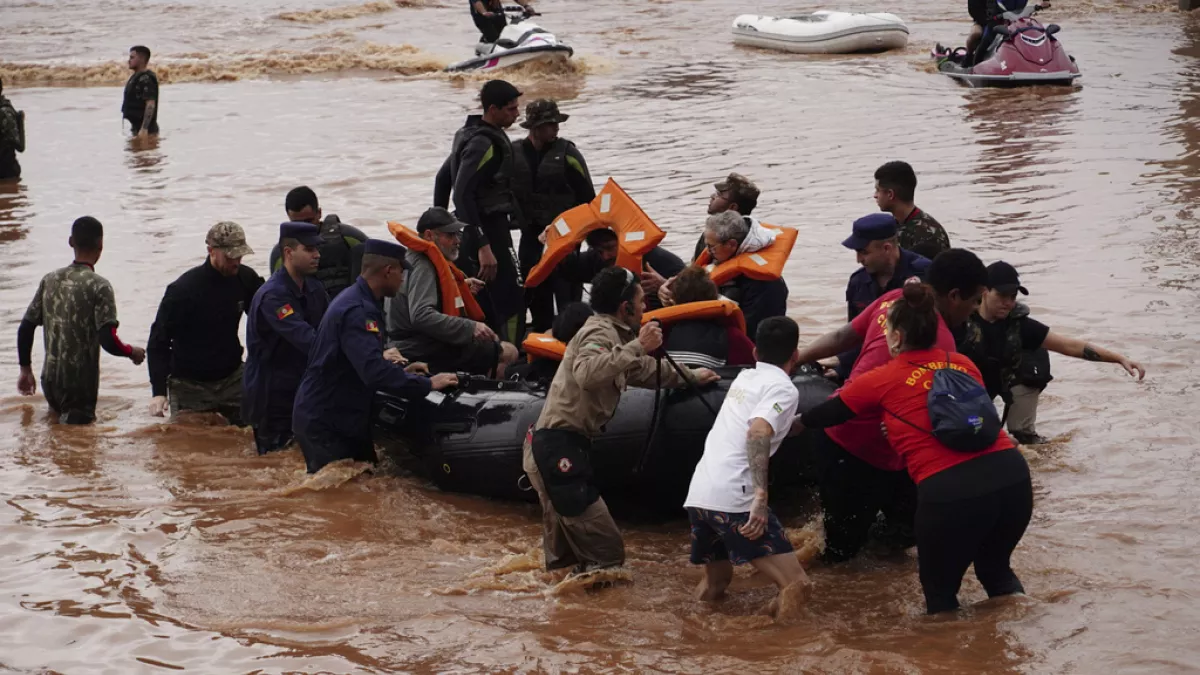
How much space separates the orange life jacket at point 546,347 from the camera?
Answer: 21.9 ft

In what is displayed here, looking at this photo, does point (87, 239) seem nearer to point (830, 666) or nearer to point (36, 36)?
point (830, 666)

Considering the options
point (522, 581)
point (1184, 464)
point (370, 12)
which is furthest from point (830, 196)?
point (370, 12)

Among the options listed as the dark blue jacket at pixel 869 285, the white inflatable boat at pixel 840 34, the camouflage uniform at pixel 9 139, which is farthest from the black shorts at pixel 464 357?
the white inflatable boat at pixel 840 34

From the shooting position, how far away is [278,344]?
23.9 ft

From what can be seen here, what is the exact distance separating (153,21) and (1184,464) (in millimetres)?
32948

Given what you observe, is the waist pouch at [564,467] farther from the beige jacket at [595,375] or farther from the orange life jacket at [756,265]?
the orange life jacket at [756,265]

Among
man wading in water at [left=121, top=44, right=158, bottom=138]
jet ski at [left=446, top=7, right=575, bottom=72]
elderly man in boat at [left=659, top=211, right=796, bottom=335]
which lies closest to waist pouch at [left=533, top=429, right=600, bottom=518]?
elderly man in boat at [left=659, top=211, right=796, bottom=335]

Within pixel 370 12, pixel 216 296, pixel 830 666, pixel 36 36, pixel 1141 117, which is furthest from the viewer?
pixel 370 12

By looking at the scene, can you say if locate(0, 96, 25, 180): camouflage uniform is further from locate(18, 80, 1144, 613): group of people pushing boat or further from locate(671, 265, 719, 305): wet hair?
locate(671, 265, 719, 305): wet hair

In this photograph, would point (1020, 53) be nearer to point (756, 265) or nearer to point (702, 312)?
point (756, 265)

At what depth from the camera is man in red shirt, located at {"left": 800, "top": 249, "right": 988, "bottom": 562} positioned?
18.2 feet

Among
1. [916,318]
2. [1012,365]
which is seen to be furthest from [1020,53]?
[916,318]

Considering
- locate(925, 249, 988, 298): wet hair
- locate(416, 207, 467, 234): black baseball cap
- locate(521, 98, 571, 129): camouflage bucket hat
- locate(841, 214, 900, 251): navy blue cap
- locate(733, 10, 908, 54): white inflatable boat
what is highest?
locate(733, 10, 908, 54): white inflatable boat

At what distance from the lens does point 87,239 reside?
802 cm
